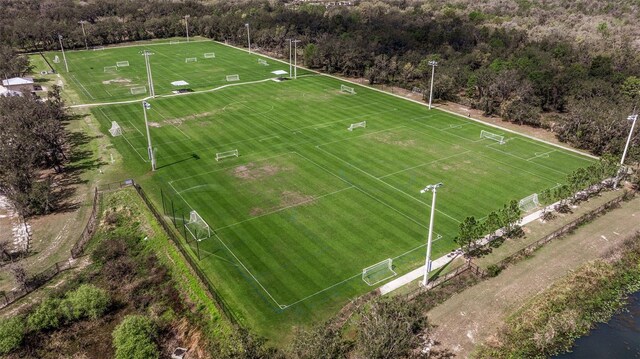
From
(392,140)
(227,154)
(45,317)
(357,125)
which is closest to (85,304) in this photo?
(45,317)

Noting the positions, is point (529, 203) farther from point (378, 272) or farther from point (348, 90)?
point (348, 90)

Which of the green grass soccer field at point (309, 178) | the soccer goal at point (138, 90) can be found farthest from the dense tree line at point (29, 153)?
the soccer goal at point (138, 90)

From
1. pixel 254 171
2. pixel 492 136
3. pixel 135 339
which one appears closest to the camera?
pixel 135 339

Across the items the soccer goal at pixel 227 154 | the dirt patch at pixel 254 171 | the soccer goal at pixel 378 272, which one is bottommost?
the soccer goal at pixel 378 272

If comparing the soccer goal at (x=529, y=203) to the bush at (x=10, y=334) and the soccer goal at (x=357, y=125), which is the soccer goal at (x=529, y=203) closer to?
the soccer goal at (x=357, y=125)

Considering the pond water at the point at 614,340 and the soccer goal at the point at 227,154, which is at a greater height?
the soccer goal at the point at 227,154

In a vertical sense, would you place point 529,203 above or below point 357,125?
below
